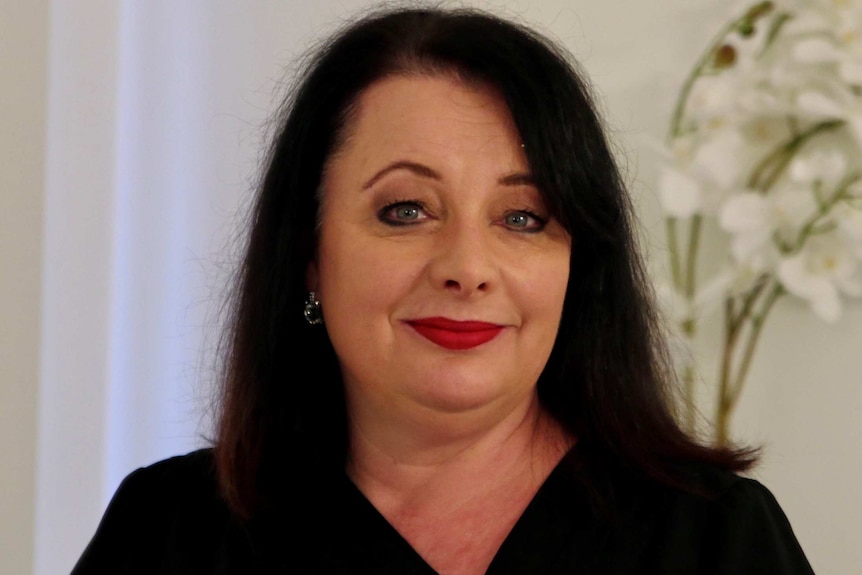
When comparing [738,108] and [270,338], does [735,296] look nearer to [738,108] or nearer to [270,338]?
[738,108]

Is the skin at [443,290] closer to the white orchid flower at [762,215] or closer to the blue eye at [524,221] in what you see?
the blue eye at [524,221]

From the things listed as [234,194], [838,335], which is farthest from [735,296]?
[234,194]

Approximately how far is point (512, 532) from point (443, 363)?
19 centimetres

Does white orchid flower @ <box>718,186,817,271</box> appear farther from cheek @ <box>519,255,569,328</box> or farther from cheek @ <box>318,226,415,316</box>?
cheek @ <box>318,226,415,316</box>

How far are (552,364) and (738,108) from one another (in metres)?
0.62

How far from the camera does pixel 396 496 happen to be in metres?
1.22

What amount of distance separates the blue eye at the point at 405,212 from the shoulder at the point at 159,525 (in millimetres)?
400

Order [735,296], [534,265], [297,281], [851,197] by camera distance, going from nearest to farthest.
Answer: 1. [534,265]
2. [297,281]
3. [851,197]
4. [735,296]

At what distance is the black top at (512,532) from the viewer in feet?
3.63

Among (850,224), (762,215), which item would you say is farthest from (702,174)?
(850,224)

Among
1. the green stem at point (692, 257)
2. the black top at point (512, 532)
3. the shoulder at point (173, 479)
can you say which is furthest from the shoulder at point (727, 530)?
the green stem at point (692, 257)

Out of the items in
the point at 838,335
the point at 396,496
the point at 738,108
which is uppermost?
the point at 738,108

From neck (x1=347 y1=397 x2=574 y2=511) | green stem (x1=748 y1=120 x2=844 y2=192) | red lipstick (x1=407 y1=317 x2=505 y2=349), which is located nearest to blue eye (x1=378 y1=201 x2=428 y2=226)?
red lipstick (x1=407 y1=317 x2=505 y2=349)

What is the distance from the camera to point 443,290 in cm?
109
